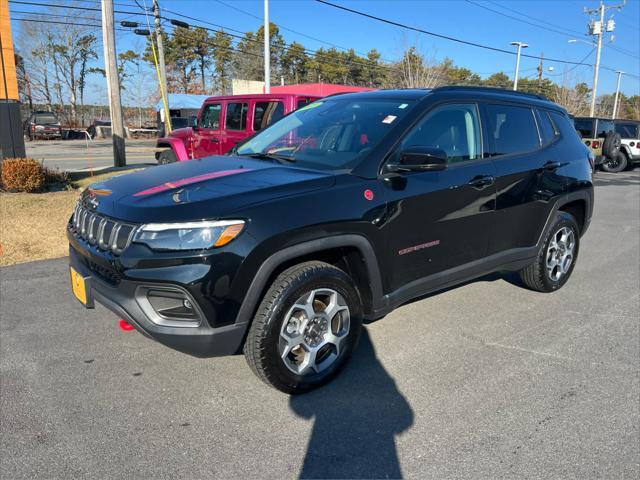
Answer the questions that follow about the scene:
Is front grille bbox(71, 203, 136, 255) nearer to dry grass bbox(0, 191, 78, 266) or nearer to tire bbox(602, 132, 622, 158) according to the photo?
dry grass bbox(0, 191, 78, 266)

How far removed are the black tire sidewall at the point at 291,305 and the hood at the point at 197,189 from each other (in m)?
0.53

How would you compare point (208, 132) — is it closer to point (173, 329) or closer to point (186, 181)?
point (186, 181)

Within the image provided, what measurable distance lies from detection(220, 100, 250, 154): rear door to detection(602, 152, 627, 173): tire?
15.2 meters

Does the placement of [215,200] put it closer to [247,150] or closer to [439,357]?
[247,150]

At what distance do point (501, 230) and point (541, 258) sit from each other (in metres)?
0.88

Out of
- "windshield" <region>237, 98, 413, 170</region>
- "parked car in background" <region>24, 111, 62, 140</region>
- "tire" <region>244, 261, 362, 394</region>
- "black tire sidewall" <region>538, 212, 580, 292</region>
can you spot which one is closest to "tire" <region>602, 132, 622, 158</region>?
"black tire sidewall" <region>538, 212, 580, 292</region>

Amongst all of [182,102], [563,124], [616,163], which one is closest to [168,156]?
[563,124]

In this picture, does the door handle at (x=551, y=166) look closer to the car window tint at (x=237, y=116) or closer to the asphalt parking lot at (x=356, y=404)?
the asphalt parking lot at (x=356, y=404)

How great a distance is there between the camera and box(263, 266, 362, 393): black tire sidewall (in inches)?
110

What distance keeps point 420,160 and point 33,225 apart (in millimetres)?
6196

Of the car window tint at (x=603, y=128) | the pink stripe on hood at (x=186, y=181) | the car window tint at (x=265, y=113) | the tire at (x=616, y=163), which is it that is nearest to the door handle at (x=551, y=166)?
the pink stripe on hood at (x=186, y=181)

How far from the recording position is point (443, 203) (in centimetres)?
353

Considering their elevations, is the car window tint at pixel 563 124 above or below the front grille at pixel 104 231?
above

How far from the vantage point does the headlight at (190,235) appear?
257 centimetres
